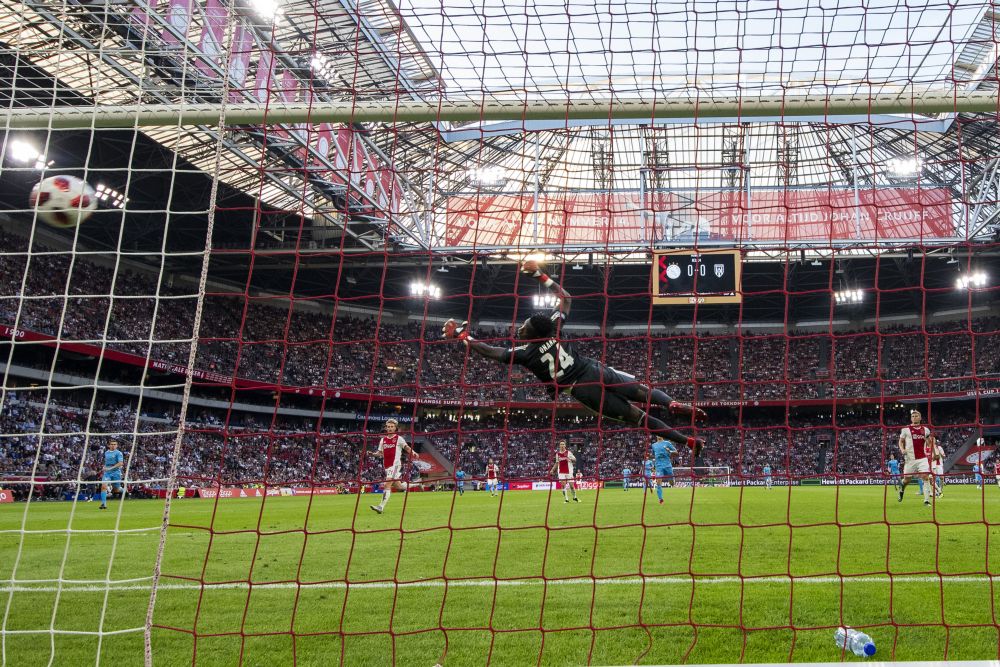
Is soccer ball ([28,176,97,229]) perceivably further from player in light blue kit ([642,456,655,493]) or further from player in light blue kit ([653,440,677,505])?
player in light blue kit ([653,440,677,505])

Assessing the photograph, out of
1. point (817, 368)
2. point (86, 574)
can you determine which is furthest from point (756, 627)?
point (817, 368)

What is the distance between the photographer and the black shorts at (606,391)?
750 centimetres

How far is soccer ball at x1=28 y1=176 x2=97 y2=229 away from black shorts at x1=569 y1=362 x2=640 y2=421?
5.14 meters

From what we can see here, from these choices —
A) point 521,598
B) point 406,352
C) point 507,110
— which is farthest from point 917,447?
point 406,352

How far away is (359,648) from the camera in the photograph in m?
4.73

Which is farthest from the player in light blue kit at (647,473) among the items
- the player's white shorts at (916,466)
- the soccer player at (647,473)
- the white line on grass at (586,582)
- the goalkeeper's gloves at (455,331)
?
the player's white shorts at (916,466)

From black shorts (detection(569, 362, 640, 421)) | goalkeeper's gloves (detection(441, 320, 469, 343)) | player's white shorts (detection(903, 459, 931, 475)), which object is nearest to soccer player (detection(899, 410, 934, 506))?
player's white shorts (detection(903, 459, 931, 475))

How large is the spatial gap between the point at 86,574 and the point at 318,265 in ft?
93.8

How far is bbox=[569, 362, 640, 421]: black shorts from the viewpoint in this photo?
24.6ft

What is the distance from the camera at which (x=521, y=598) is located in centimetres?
589

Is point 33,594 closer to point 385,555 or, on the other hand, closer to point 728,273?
point 385,555

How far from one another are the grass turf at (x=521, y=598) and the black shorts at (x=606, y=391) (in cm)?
136

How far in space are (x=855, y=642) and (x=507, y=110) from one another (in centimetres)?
437

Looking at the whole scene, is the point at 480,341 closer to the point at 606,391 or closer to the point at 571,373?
the point at 571,373
